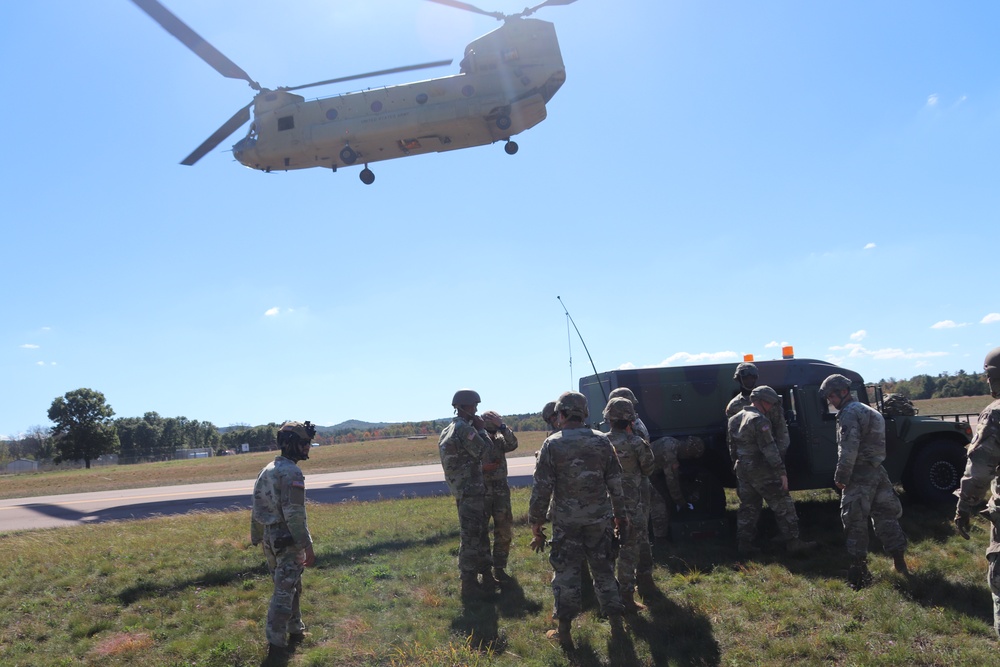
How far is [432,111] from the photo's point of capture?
62.2 ft

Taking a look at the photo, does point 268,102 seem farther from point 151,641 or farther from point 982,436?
point 982,436

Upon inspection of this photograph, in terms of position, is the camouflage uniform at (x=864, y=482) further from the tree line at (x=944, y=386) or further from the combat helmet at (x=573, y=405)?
the tree line at (x=944, y=386)

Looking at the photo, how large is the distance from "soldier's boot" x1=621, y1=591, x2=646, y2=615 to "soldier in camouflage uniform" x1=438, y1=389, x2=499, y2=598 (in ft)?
5.15

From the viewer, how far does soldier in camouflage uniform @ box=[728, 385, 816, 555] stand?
24.4 feet

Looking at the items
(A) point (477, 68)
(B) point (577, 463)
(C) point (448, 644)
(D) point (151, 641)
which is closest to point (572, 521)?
(B) point (577, 463)

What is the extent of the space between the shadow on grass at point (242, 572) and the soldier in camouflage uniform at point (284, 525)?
1.56m

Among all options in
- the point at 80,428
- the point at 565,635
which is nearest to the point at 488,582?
the point at 565,635

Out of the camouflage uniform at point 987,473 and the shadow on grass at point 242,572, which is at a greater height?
the camouflage uniform at point 987,473

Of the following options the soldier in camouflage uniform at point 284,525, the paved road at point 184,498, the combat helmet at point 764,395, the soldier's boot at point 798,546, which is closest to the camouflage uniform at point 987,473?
the combat helmet at point 764,395

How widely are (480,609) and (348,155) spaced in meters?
16.2

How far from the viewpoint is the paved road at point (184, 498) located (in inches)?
682

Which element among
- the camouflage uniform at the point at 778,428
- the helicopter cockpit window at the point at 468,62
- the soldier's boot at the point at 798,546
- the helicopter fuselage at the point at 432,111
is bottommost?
the soldier's boot at the point at 798,546

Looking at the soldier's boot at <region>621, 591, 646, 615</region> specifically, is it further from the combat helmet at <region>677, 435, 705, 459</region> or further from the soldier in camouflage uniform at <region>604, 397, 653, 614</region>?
the combat helmet at <region>677, 435, 705, 459</region>

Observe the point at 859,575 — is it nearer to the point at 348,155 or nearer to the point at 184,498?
the point at 348,155
